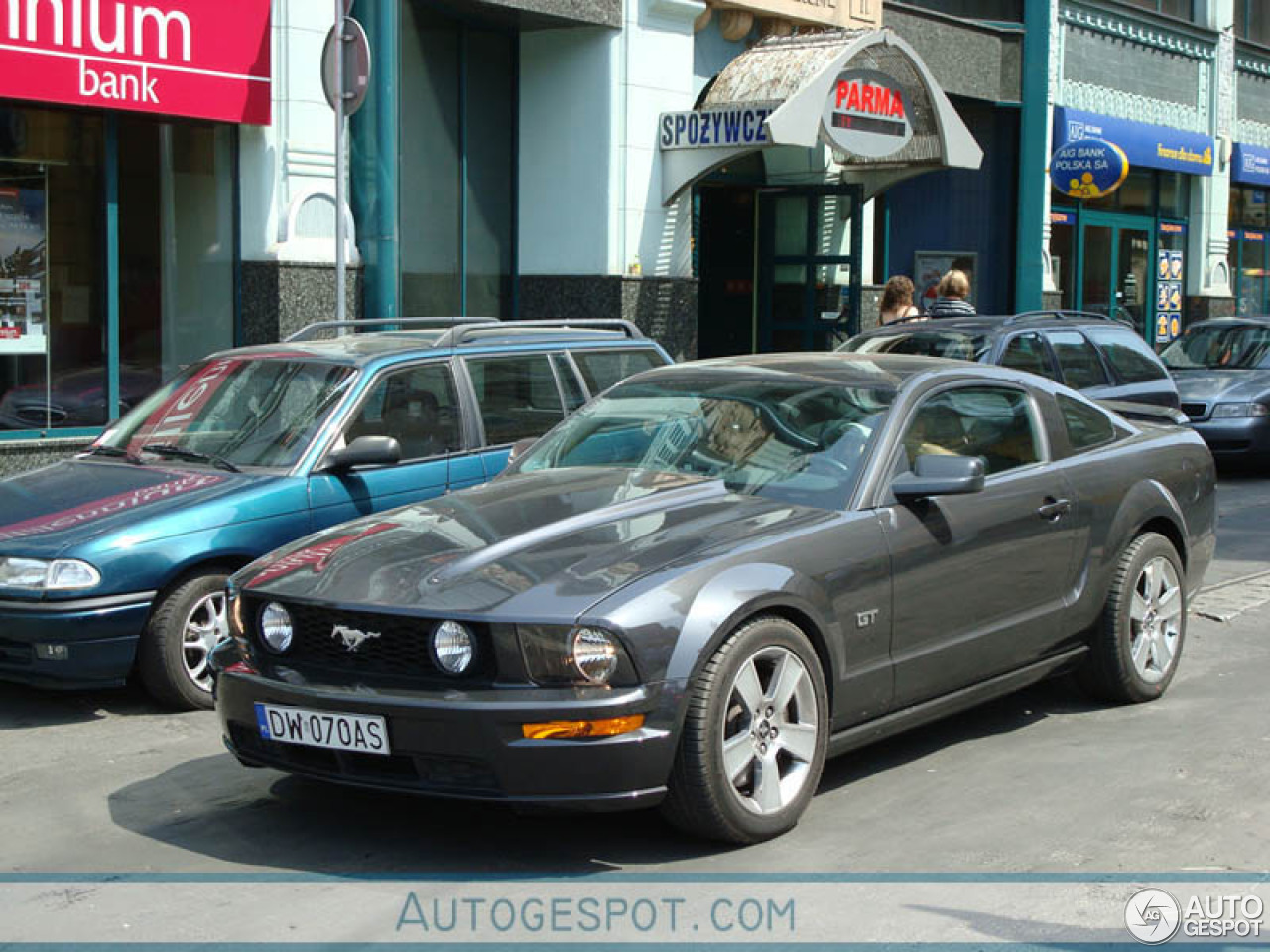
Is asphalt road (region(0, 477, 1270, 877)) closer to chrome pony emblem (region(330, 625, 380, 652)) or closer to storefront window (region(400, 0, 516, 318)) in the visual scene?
chrome pony emblem (region(330, 625, 380, 652))

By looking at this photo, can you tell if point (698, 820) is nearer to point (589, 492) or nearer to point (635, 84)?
point (589, 492)

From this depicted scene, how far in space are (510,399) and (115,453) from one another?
1.94 metres

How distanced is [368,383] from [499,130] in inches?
357

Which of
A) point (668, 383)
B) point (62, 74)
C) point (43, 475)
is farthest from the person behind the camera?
point (62, 74)

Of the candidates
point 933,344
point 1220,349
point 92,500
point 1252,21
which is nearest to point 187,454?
point 92,500

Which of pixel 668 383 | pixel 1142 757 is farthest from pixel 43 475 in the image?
pixel 1142 757

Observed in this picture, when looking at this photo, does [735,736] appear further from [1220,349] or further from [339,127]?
[1220,349]

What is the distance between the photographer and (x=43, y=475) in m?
A: 7.89

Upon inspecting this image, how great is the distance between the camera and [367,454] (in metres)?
7.53

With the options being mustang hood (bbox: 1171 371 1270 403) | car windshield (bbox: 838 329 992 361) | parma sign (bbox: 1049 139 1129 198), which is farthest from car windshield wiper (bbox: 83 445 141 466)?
parma sign (bbox: 1049 139 1129 198)

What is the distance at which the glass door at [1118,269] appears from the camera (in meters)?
25.3

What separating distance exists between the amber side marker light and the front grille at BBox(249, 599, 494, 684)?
229mm

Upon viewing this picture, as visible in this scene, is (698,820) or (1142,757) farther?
(1142,757)

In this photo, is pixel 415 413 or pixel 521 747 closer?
pixel 521 747
